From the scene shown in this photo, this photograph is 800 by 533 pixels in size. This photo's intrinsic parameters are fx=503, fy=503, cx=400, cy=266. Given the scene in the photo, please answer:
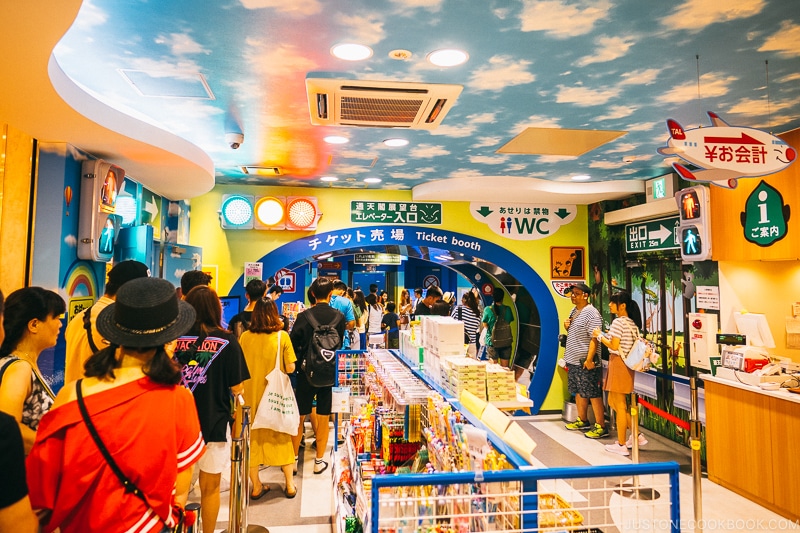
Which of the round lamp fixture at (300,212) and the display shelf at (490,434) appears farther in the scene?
the round lamp fixture at (300,212)

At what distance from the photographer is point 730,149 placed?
303cm

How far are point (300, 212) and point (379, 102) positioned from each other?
3565mm

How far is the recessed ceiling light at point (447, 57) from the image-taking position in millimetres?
2904

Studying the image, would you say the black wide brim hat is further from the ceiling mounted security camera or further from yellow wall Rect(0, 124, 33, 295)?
the ceiling mounted security camera

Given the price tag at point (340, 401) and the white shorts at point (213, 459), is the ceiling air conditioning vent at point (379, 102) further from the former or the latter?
the white shorts at point (213, 459)

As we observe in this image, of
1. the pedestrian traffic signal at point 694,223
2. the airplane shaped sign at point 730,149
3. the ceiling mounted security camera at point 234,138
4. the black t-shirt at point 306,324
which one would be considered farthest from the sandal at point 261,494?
the pedestrian traffic signal at point 694,223

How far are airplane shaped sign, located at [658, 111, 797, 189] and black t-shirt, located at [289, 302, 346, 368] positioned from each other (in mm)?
3065

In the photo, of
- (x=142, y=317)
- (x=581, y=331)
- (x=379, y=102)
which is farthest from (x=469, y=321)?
(x=142, y=317)

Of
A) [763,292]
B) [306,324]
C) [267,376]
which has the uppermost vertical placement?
[763,292]

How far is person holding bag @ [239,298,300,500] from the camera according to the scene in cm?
420

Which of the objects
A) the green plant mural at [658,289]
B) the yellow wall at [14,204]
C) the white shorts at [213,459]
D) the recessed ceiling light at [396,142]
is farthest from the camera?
the green plant mural at [658,289]

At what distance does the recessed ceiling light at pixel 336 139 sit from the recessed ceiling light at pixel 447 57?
168cm

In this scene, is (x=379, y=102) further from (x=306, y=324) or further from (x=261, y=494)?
(x=261, y=494)

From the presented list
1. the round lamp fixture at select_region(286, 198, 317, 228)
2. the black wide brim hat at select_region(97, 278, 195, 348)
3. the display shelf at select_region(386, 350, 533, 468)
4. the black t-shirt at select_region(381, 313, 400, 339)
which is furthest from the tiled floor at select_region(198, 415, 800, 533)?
the black t-shirt at select_region(381, 313, 400, 339)
